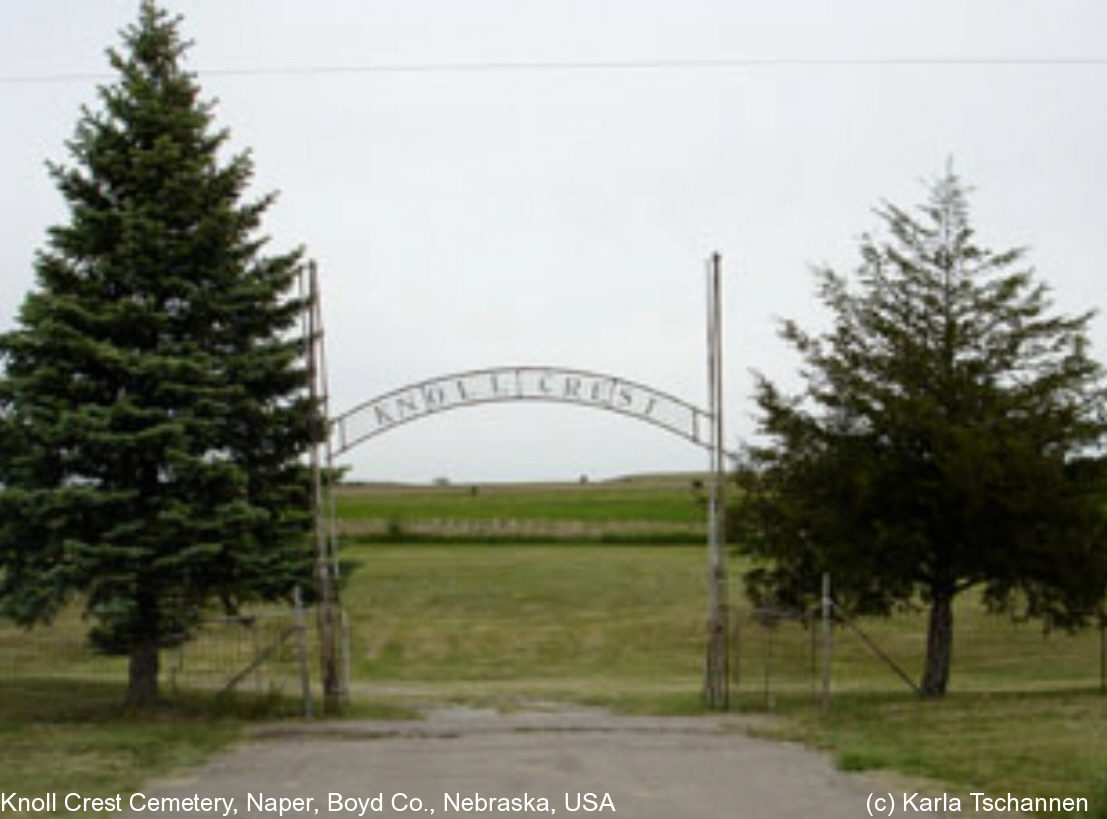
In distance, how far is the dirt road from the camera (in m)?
11.4

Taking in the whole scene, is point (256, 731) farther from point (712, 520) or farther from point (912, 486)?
point (912, 486)

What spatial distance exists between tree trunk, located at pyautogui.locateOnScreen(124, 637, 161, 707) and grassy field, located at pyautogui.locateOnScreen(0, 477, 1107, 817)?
361mm

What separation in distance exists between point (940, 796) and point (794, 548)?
9596 millimetres

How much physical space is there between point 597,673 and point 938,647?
1108cm

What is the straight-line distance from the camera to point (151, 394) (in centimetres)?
1920

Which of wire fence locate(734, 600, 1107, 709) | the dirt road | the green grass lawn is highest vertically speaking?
the green grass lawn

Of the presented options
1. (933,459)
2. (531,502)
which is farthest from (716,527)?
(531,502)

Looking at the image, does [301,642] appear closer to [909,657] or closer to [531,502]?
[909,657]

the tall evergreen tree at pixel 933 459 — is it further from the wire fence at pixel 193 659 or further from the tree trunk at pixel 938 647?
the wire fence at pixel 193 659

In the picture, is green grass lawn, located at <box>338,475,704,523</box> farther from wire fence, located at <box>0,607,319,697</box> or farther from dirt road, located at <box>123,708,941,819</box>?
dirt road, located at <box>123,708,941,819</box>

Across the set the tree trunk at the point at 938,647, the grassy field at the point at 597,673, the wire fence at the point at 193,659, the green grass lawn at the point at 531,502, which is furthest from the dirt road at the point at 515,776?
the green grass lawn at the point at 531,502

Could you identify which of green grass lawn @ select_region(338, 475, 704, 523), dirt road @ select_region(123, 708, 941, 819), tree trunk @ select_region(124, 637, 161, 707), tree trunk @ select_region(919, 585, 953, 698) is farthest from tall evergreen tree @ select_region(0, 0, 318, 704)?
green grass lawn @ select_region(338, 475, 704, 523)

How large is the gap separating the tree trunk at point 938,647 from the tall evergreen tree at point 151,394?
8957 millimetres

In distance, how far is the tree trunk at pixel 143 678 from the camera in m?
19.3
